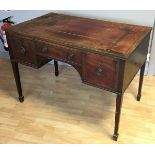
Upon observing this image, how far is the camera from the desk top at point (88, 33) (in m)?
1.33

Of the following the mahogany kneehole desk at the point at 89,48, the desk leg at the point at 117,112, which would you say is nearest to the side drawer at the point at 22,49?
the mahogany kneehole desk at the point at 89,48

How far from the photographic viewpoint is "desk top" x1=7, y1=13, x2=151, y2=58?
133cm

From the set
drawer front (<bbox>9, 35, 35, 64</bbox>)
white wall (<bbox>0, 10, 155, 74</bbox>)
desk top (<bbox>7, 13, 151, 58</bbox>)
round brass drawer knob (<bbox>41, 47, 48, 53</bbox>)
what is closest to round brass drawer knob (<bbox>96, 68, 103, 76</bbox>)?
desk top (<bbox>7, 13, 151, 58</bbox>)

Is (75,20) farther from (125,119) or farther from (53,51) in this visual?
(125,119)

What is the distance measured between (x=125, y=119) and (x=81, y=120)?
328 millimetres

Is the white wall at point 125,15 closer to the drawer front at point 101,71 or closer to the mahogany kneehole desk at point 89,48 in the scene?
the mahogany kneehole desk at point 89,48

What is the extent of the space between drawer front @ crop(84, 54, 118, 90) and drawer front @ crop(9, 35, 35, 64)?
44 cm

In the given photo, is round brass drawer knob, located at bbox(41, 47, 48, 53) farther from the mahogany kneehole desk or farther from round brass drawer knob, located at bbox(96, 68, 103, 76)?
round brass drawer knob, located at bbox(96, 68, 103, 76)

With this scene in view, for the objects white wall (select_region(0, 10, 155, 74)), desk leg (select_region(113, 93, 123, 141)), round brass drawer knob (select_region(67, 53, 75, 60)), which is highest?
white wall (select_region(0, 10, 155, 74))

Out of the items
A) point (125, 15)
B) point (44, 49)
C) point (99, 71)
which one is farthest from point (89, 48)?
point (125, 15)

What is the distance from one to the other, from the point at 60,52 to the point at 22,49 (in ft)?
1.07

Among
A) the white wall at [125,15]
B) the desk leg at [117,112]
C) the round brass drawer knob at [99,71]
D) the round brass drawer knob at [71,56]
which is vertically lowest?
the desk leg at [117,112]

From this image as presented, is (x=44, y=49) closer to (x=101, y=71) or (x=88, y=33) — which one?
(x=88, y=33)
